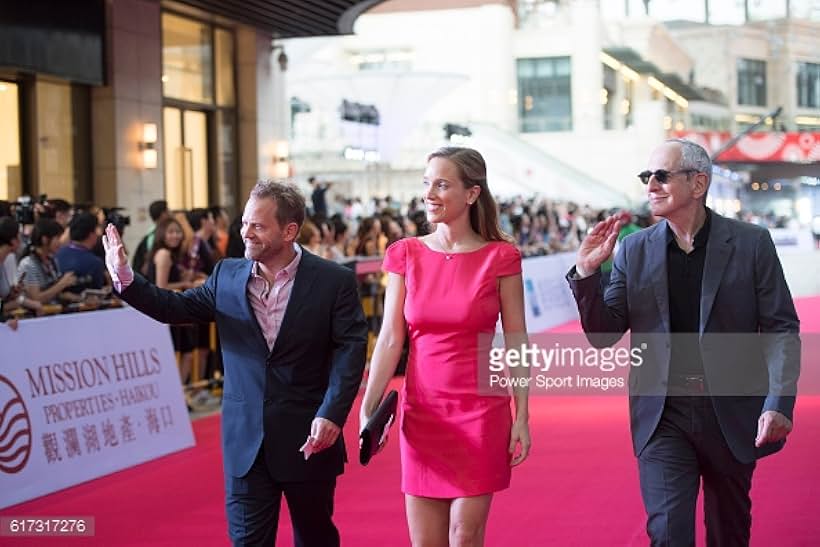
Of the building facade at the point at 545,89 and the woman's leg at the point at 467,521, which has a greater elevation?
the building facade at the point at 545,89

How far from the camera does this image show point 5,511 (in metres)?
8.31

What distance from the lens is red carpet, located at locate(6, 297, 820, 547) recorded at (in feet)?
24.1

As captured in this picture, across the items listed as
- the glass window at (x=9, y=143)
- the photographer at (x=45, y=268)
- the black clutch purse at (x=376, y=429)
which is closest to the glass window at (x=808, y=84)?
the glass window at (x=9, y=143)

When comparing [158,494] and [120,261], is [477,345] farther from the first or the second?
[158,494]

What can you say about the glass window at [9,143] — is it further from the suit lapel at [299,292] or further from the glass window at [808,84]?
the suit lapel at [299,292]

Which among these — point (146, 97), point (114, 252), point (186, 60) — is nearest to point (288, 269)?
point (114, 252)

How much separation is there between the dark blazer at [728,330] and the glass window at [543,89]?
5844cm

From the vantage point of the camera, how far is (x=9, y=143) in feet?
57.7

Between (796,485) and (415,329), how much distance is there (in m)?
4.53

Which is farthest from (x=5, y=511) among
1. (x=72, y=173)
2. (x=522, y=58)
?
(x=522, y=58)

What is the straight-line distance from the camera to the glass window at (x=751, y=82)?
3316 cm

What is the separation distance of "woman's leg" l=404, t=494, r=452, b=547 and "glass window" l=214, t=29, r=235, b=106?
18.9 m

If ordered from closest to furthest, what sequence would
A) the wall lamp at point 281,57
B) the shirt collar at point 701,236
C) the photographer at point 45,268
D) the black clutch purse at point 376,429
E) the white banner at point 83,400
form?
the black clutch purse at point 376,429
the shirt collar at point 701,236
the white banner at point 83,400
the photographer at point 45,268
the wall lamp at point 281,57

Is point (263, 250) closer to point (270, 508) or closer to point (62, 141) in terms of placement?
point (270, 508)
